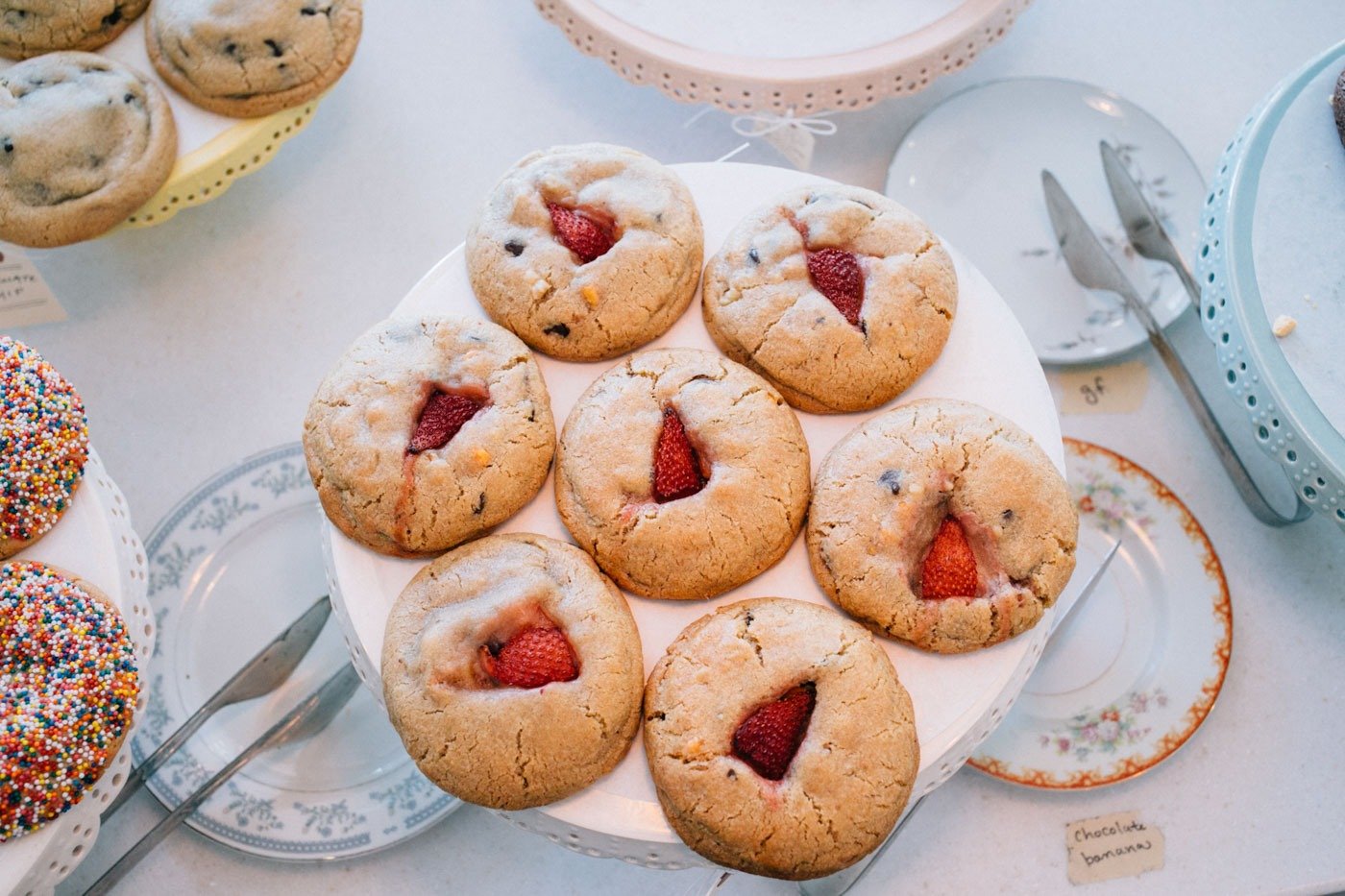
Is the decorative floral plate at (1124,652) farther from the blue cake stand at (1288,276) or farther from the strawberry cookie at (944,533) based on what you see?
the strawberry cookie at (944,533)

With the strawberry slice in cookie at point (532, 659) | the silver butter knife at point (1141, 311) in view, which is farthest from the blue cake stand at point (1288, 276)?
the strawberry slice in cookie at point (532, 659)

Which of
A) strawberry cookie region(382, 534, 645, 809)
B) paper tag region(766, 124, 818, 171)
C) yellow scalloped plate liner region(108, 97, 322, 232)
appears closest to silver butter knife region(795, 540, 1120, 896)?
strawberry cookie region(382, 534, 645, 809)

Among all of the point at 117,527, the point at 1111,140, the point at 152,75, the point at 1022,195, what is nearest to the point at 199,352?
the point at 152,75

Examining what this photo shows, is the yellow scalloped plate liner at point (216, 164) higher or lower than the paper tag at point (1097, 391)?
higher

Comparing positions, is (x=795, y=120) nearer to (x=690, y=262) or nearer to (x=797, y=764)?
(x=690, y=262)

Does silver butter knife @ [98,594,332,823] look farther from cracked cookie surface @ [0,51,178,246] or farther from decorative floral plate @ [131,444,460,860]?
cracked cookie surface @ [0,51,178,246]
